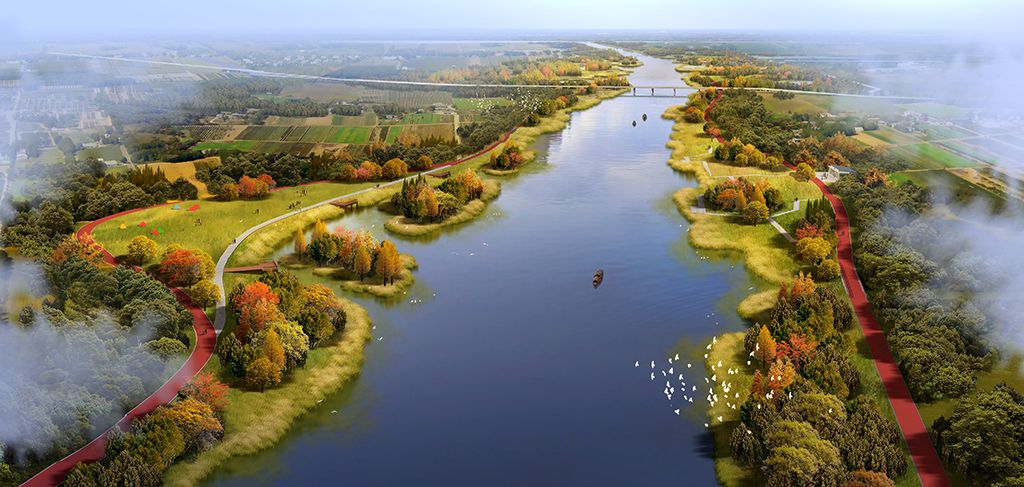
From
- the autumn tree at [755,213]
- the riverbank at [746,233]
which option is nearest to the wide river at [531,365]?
the riverbank at [746,233]

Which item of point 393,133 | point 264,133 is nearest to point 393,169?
point 393,133

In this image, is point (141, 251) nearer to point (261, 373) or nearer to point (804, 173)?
point (261, 373)

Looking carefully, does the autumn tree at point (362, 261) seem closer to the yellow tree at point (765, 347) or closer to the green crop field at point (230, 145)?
the yellow tree at point (765, 347)

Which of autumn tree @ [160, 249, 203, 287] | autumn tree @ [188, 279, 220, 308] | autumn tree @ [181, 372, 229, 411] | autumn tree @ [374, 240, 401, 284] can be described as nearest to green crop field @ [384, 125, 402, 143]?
autumn tree @ [374, 240, 401, 284]

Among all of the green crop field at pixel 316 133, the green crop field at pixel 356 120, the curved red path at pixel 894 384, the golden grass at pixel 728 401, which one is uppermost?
the green crop field at pixel 356 120

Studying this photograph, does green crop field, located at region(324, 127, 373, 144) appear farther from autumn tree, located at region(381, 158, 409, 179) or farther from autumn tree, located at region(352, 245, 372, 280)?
autumn tree, located at region(352, 245, 372, 280)

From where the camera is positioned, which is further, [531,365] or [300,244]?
[300,244]

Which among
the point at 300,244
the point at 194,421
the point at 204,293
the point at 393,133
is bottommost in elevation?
the point at 194,421
